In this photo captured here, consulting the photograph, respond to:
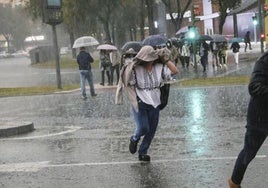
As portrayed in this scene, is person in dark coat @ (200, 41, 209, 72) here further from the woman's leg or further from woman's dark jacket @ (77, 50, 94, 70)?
the woman's leg

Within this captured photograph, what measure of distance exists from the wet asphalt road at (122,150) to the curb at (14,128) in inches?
9.7

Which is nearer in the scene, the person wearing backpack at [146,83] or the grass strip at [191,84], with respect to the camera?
the person wearing backpack at [146,83]

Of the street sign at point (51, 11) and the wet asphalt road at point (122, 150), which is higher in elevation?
the street sign at point (51, 11)

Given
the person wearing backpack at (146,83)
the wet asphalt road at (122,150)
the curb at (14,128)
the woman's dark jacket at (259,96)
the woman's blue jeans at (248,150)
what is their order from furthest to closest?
the curb at (14,128)
the person wearing backpack at (146,83)
the wet asphalt road at (122,150)
the woman's blue jeans at (248,150)
the woman's dark jacket at (259,96)

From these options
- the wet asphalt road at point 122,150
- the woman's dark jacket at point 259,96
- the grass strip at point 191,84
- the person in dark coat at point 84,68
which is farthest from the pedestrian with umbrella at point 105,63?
the woman's dark jacket at point 259,96

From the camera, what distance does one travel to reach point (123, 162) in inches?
310

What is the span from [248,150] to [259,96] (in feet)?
2.03

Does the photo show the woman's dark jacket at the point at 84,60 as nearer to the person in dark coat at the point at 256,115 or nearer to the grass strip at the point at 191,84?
the grass strip at the point at 191,84

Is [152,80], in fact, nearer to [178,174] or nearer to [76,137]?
[178,174]

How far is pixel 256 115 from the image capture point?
18.5ft

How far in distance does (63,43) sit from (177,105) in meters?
125

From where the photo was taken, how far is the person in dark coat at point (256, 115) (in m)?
5.45

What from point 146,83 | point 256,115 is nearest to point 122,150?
point 146,83

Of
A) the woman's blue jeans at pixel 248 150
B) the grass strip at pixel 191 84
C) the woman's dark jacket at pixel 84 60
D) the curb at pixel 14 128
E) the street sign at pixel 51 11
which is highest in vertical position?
the street sign at pixel 51 11
